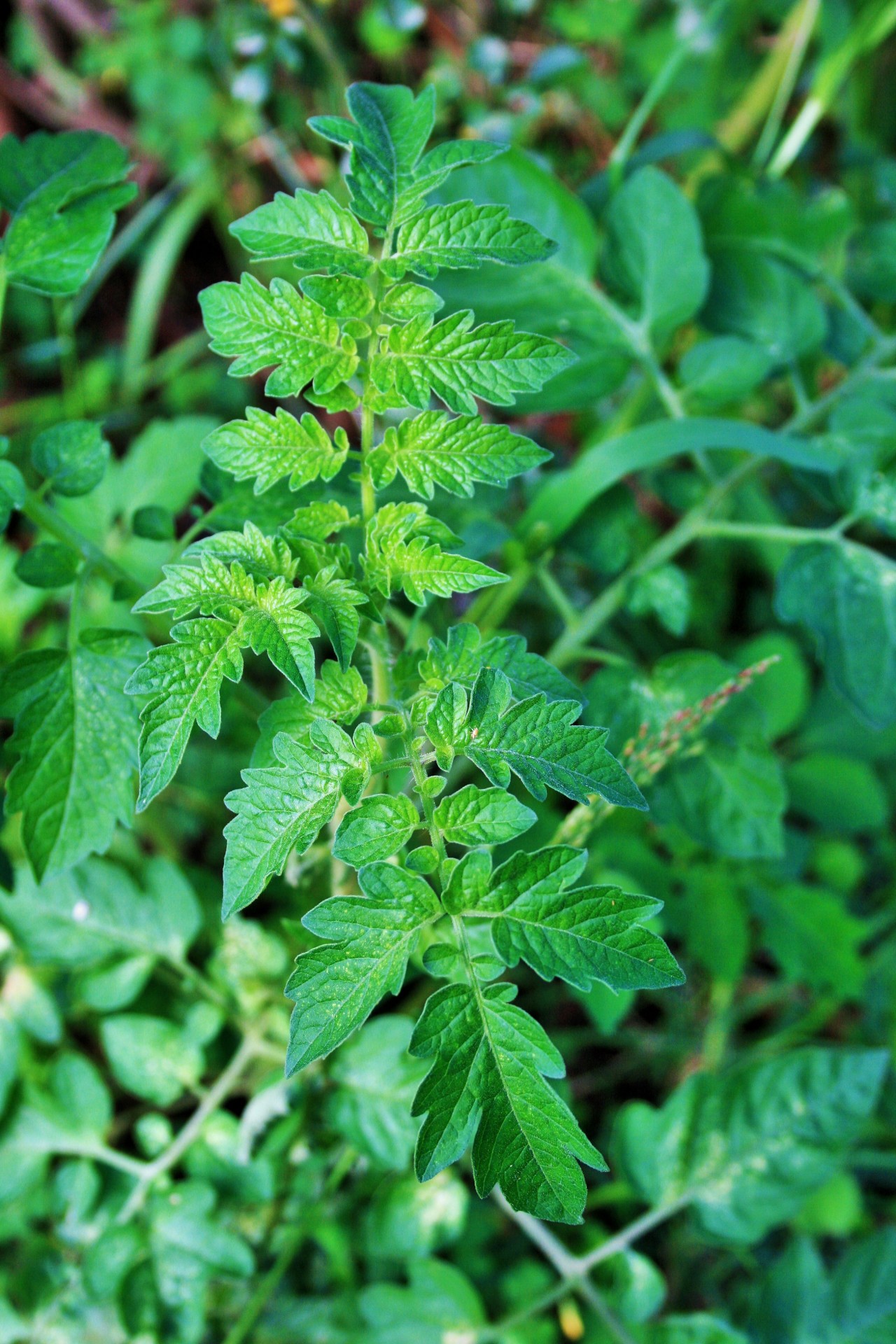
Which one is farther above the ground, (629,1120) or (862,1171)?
(629,1120)

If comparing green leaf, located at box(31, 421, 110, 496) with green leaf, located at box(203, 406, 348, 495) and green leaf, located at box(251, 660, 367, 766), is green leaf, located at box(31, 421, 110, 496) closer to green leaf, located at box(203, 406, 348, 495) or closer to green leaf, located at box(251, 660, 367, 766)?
green leaf, located at box(203, 406, 348, 495)

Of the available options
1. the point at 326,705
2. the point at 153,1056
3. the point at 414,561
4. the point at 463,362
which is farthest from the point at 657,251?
the point at 153,1056

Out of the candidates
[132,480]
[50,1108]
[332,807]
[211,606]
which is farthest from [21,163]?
[50,1108]

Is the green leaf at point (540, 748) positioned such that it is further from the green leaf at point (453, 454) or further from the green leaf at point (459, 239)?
the green leaf at point (459, 239)

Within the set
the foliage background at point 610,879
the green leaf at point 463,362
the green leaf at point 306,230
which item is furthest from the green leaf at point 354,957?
the green leaf at point 306,230

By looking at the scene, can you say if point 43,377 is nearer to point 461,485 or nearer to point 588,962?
point 461,485

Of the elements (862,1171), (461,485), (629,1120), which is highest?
(461,485)
